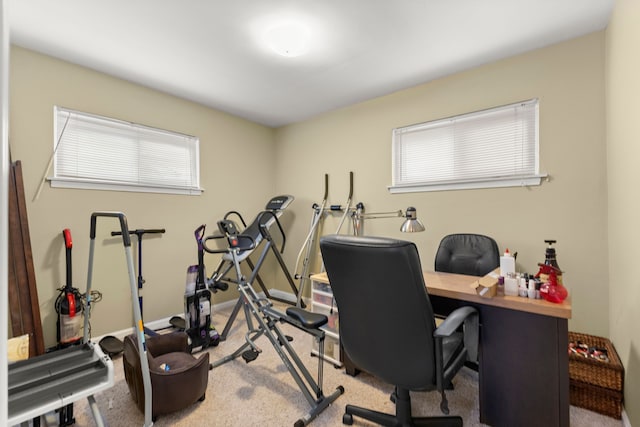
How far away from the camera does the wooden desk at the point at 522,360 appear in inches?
54.0

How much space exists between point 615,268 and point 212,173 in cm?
380

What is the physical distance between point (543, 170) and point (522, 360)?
61.8 inches

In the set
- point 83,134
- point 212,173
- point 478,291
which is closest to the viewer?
point 478,291

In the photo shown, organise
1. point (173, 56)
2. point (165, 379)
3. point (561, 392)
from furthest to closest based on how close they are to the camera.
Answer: point (173, 56), point (165, 379), point (561, 392)

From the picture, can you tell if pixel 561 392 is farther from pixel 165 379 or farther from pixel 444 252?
pixel 165 379

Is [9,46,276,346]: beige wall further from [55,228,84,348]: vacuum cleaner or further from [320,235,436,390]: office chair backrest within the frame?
[320,235,436,390]: office chair backrest

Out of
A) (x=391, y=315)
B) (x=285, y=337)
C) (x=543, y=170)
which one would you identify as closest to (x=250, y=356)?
(x=285, y=337)

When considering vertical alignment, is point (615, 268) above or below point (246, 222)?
below

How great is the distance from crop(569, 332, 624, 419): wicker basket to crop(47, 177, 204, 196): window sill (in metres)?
3.68

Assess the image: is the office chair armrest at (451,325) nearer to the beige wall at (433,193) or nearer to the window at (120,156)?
the beige wall at (433,193)

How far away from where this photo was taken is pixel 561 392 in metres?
1.37

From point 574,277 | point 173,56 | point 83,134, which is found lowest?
point 574,277

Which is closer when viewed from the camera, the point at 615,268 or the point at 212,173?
the point at 615,268

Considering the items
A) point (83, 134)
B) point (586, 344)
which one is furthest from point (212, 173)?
point (586, 344)
